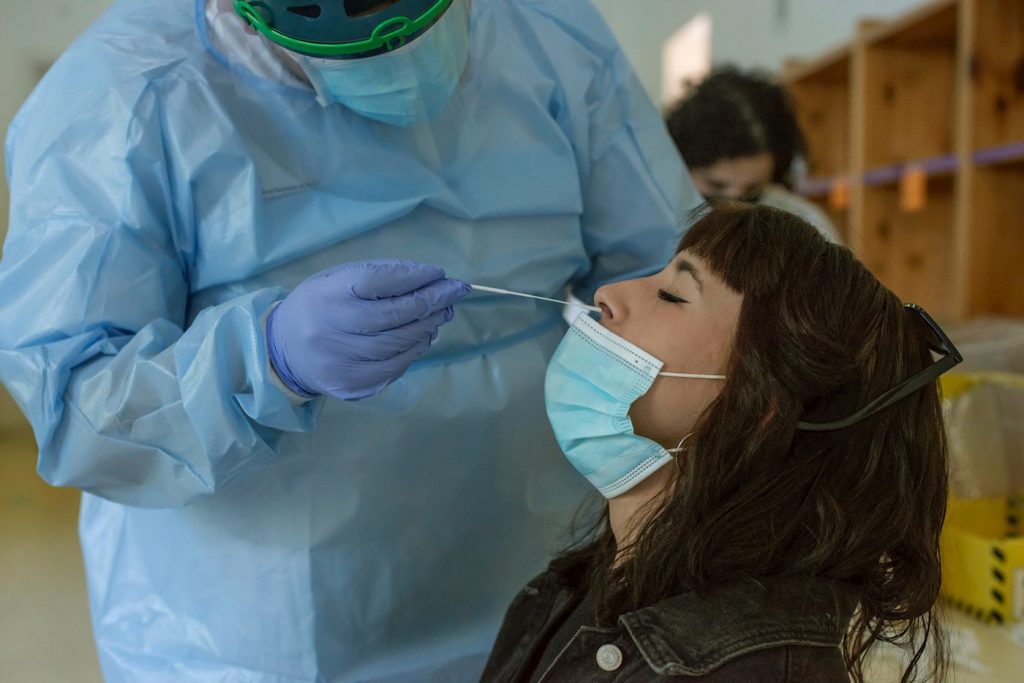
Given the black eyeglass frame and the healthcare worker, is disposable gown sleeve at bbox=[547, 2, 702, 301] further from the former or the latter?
the black eyeglass frame

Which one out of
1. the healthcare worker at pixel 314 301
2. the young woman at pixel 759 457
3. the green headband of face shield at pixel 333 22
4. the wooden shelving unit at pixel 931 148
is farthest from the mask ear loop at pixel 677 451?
the wooden shelving unit at pixel 931 148

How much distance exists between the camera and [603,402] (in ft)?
3.14

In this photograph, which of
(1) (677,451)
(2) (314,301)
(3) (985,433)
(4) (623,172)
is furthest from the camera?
(3) (985,433)

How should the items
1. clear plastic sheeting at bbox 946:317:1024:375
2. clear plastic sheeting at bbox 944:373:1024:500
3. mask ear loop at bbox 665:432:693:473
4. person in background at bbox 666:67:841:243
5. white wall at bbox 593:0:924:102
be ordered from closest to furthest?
mask ear loop at bbox 665:432:693:473 → clear plastic sheeting at bbox 944:373:1024:500 → clear plastic sheeting at bbox 946:317:1024:375 → person in background at bbox 666:67:841:243 → white wall at bbox 593:0:924:102

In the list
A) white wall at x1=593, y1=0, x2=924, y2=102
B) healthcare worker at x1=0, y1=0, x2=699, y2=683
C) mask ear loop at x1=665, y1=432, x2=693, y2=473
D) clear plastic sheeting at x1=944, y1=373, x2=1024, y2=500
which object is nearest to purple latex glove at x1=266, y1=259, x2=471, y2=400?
healthcare worker at x1=0, y1=0, x2=699, y2=683

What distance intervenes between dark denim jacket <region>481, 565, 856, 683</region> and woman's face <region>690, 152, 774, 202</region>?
1382mm

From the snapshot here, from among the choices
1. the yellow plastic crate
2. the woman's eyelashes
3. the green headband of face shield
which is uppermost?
the green headband of face shield

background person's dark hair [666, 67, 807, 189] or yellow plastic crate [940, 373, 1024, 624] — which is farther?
background person's dark hair [666, 67, 807, 189]

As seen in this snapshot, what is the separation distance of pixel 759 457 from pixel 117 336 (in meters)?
0.69

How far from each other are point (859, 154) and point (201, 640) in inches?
89.3

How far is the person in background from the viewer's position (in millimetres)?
2148

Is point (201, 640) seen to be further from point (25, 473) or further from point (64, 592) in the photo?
A: point (25, 473)

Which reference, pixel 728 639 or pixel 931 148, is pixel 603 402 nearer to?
pixel 728 639

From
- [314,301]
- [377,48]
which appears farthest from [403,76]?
[314,301]
